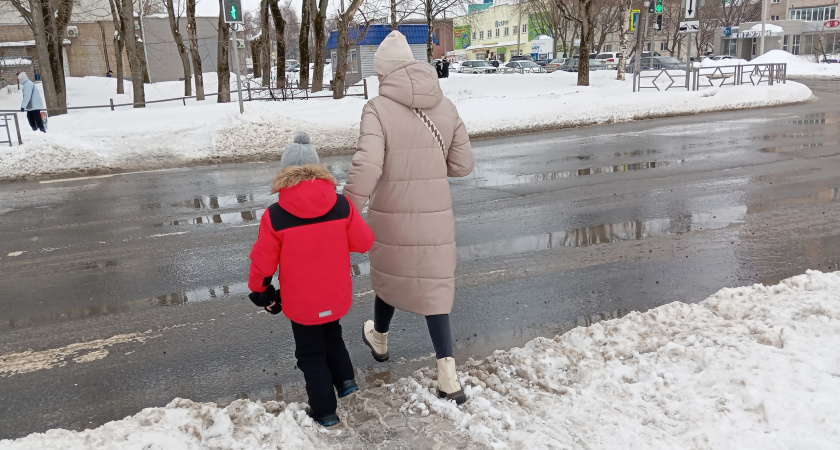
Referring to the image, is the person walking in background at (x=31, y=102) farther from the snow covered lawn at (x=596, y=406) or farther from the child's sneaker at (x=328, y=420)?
the child's sneaker at (x=328, y=420)

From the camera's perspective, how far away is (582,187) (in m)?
9.90

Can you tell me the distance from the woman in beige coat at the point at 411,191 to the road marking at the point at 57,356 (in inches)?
89.6

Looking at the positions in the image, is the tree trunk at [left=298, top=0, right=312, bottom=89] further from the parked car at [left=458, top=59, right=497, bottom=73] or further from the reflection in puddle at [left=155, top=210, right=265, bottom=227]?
the parked car at [left=458, top=59, right=497, bottom=73]

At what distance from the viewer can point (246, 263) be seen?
6.63 m

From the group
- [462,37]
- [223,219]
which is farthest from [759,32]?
[223,219]

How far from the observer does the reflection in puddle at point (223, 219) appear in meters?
8.45

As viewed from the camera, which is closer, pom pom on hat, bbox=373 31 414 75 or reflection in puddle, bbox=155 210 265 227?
pom pom on hat, bbox=373 31 414 75

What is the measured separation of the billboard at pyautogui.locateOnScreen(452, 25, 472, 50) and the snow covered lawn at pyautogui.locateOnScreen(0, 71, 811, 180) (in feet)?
207

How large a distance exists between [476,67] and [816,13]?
49.8 meters

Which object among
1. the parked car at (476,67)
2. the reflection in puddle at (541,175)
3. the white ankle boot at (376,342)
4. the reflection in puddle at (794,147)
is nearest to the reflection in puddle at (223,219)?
the reflection in puddle at (541,175)

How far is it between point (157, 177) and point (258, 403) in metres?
9.90

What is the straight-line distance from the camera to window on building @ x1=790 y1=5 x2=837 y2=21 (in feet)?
245

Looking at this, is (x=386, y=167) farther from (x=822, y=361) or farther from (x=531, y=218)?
(x=531, y=218)

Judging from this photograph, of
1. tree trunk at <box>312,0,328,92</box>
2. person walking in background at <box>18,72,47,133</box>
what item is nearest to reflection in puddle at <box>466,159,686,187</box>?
person walking in background at <box>18,72,47,133</box>
